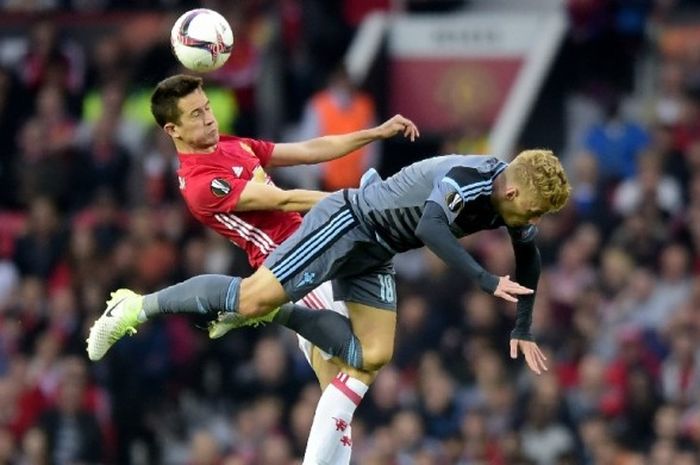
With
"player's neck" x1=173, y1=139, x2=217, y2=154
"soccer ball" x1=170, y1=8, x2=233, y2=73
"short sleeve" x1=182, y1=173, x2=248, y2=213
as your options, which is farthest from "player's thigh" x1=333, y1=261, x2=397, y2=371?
"soccer ball" x1=170, y1=8, x2=233, y2=73

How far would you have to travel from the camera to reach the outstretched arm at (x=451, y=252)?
38.4 feet

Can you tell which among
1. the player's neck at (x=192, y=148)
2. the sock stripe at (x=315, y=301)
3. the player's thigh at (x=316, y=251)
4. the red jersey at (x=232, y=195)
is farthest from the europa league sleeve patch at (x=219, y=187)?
the sock stripe at (x=315, y=301)

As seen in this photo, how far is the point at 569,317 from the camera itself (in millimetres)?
17734

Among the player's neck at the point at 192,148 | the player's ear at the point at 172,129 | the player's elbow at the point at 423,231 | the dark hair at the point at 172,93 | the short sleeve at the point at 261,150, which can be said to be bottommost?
the player's elbow at the point at 423,231

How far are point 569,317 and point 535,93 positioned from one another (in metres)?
3.21

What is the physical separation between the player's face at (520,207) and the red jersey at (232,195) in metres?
1.50

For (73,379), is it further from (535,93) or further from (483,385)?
(535,93)

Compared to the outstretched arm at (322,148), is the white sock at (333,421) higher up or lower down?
lower down

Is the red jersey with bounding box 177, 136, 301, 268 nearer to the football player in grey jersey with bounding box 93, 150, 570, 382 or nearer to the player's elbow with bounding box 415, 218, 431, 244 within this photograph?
the football player in grey jersey with bounding box 93, 150, 570, 382

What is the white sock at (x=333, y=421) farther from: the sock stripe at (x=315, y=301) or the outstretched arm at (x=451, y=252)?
the outstretched arm at (x=451, y=252)

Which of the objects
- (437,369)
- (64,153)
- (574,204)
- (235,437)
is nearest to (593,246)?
(574,204)

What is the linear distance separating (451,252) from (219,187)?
1619mm

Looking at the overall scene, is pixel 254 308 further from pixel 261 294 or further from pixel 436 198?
pixel 436 198

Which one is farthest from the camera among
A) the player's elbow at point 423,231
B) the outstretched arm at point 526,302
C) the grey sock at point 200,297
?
the grey sock at point 200,297
